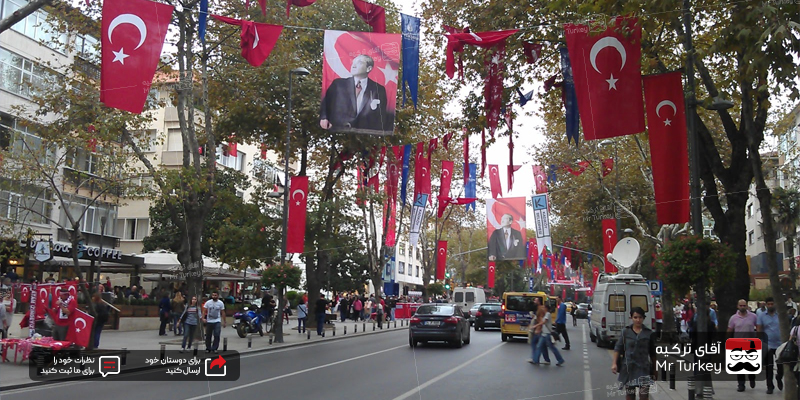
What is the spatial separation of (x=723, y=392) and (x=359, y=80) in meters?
9.75

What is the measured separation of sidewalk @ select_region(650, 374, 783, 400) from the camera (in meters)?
12.0

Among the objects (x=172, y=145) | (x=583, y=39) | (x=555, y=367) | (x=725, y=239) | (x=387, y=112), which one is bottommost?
(x=555, y=367)

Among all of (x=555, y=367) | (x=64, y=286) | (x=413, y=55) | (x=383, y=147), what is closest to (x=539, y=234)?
(x=383, y=147)

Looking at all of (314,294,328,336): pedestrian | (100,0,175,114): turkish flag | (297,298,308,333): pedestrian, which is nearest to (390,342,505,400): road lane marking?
(100,0,175,114): turkish flag

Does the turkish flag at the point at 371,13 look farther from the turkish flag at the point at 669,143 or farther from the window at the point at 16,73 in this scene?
the window at the point at 16,73

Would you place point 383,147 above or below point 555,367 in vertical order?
above

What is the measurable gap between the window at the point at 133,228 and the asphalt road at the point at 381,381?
3401 cm

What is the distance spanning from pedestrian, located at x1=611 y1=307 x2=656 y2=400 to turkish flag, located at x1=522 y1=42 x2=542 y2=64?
30.6 ft

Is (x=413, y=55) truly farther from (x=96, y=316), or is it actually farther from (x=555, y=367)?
(x=96, y=316)

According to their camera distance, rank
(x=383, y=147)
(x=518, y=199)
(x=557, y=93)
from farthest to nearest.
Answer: (x=518, y=199) → (x=383, y=147) → (x=557, y=93)

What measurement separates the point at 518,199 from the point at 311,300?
17316 millimetres

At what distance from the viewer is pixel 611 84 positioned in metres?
13.8

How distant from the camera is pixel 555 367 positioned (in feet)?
55.1

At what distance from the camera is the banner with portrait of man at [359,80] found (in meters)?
14.7
